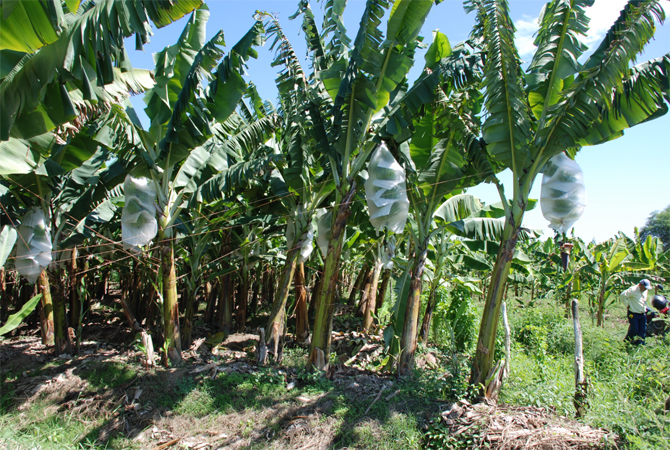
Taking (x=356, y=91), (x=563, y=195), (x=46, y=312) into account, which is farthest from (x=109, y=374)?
(x=563, y=195)

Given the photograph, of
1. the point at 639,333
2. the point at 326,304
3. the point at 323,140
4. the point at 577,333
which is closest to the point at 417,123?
the point at 323,140

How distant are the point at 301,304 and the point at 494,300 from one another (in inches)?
183

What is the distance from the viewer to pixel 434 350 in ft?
28.7

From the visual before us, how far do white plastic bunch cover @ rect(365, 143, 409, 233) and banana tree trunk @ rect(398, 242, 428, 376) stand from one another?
171 cm

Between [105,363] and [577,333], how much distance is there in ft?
24.1

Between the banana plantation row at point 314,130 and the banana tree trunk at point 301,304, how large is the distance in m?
0.11

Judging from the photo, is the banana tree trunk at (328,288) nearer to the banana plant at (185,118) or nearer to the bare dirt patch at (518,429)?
the banana plant at (185,118)

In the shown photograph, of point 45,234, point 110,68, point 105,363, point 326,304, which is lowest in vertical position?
point 105,363

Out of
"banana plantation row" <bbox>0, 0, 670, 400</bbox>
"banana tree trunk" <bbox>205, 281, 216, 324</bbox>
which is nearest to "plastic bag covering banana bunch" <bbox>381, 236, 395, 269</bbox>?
"banana plantation row" <bbox>0, 0, 670, 400</bbox>

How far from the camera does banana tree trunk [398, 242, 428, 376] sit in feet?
20.2

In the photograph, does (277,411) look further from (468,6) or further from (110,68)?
(468,6)

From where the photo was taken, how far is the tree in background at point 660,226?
42.7 m

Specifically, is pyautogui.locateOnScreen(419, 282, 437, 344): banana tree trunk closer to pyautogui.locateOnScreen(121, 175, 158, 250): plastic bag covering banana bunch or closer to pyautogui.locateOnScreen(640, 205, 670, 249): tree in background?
pyautogui.locateOnScreen(121, 175, 158, 250): plastic bag covering banana bunch

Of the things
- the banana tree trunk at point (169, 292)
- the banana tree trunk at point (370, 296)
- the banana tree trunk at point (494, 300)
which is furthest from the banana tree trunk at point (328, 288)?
the banana tree trunk at point (370, 296)
